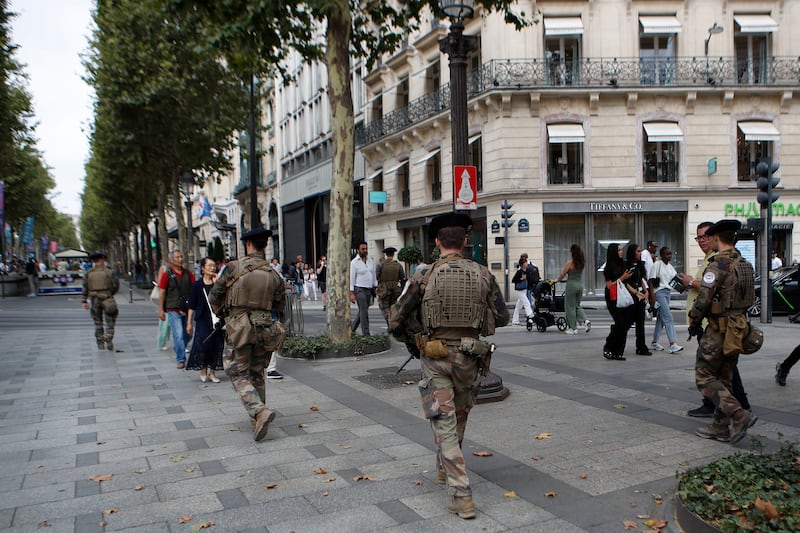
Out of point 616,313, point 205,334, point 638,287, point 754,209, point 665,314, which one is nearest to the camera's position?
point 205,334

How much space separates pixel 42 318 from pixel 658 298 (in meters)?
18.6

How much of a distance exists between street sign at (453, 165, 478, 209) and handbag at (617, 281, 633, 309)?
330 centimetres

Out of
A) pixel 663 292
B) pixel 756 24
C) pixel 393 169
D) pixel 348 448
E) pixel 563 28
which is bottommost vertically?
pixel 348 448

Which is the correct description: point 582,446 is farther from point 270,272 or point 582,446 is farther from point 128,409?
point 128,409

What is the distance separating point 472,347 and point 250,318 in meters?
2.58

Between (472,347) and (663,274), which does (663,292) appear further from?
(472,347)

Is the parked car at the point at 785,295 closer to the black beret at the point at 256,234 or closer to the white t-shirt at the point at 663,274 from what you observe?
the white t-shirt at the point at 663,274

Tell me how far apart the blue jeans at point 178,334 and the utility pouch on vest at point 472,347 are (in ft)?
23.1

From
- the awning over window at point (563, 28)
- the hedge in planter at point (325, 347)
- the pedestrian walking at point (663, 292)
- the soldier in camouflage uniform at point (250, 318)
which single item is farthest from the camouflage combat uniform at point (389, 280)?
the awning over window at point (563, 28)

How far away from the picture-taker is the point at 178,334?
10.1 metres

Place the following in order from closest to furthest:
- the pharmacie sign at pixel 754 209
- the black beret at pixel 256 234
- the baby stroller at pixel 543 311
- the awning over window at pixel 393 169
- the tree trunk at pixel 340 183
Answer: the black beret at pixel 256 234 → the tree trunk at pixel 340 183 → the baby stroller at pixel 543 311 → the pharmacie sign at pixel 754 209 → the awning over window at pixel 393 169

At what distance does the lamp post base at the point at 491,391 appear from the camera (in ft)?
23.1

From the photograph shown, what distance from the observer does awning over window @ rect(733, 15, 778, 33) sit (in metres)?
23.0

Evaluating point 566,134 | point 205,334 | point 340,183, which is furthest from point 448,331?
point 566,134
